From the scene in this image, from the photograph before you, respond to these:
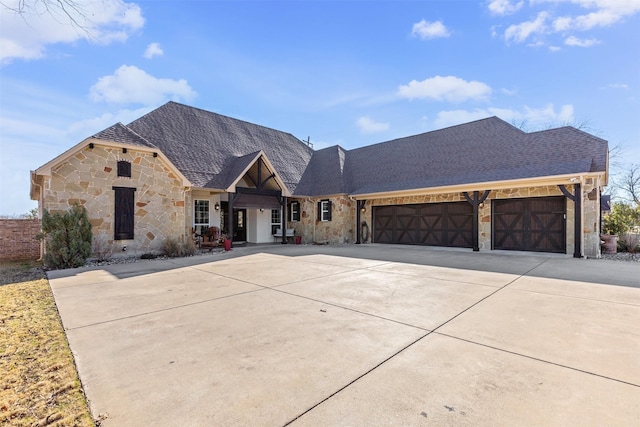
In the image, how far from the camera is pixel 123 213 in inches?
457

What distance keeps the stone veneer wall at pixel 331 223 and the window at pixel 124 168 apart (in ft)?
33.1

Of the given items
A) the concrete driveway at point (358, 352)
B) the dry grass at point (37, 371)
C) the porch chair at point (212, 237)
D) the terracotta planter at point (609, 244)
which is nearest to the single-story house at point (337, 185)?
the porch chair at point (212, 237)

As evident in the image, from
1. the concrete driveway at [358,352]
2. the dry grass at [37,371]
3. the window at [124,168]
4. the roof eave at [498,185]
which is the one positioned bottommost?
the dry grass at [37,371]

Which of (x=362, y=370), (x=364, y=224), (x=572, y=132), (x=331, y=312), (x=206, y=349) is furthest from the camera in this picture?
(x=364, y=224)

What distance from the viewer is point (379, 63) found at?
13.4m

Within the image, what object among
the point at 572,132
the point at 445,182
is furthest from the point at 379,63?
the point at 572,132

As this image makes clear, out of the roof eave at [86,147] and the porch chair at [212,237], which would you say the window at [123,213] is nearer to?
the roof eave at [86,147]

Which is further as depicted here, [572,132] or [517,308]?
[572,132]

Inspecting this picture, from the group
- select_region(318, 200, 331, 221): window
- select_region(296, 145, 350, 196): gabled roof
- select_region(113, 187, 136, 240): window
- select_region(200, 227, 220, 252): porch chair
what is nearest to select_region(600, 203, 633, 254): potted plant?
select_region(296, 145, 350, 196): gabled roof

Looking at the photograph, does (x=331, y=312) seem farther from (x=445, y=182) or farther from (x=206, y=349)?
(x=445, y=182)

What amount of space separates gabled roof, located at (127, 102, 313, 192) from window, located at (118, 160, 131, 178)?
249cm

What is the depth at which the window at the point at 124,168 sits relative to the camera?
37.9 feet

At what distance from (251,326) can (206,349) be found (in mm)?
793

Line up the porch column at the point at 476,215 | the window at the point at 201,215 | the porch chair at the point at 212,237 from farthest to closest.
A: the window at the point at 201,215, the porch chair at the point at 212,237, the porch column at the point at 476,215
